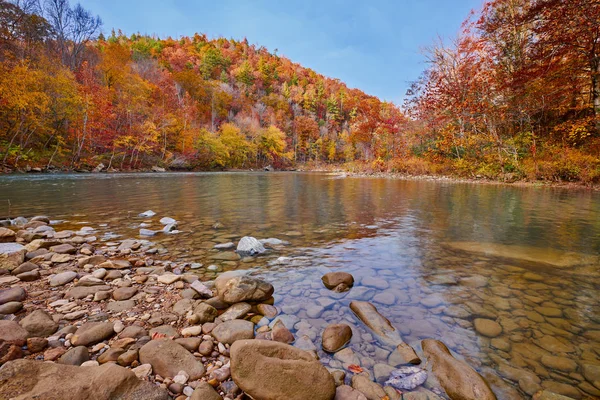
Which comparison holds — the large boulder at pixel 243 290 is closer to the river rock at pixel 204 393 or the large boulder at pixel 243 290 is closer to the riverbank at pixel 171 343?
the riverbank at pixel 171 343

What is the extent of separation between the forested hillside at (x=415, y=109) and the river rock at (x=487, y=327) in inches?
480

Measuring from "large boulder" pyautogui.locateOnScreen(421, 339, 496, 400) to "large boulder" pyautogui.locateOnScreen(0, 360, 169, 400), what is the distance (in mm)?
1705

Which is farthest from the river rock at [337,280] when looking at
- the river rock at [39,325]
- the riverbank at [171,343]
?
the river rock at [39,325]

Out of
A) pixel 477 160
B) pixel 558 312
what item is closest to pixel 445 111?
Answer: pixel 477 160

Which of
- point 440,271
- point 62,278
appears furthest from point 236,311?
point 440,271

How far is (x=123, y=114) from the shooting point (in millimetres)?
30766

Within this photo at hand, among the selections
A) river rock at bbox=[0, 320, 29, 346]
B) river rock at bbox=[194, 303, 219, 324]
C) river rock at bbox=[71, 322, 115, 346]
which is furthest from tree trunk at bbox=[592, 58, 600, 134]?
river rock at bbox=[0, 320, 29, 346]

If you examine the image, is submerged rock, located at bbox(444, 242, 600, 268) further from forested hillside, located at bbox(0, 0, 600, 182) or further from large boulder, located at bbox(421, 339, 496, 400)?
forested hillside, located at bbox(0, 0, 600, 182)

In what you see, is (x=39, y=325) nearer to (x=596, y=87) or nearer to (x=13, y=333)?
(x=13, y=333)

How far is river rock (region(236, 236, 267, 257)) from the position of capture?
170 inches

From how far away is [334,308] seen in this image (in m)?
2.72

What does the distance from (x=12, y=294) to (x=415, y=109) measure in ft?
92.8

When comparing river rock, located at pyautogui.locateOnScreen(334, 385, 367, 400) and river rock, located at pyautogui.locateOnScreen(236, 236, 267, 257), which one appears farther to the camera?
river rock, located at pyautogui.locateOnScreen(236, 236, 267, 257)

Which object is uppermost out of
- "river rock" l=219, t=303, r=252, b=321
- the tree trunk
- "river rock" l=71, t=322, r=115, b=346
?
the tree trunk
